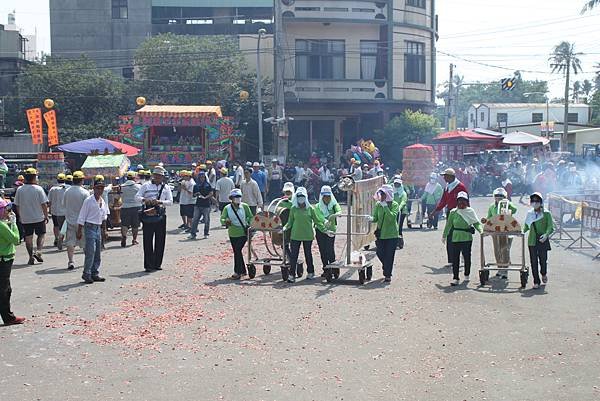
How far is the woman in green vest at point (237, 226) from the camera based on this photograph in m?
14.8

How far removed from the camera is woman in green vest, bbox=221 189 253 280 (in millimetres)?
14773

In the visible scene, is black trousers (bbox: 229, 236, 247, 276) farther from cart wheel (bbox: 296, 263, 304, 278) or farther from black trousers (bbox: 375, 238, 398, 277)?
black trousers (bbox: 375, 238, 398, 277)

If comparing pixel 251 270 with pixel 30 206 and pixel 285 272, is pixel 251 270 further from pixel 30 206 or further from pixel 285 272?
pixel 30 206

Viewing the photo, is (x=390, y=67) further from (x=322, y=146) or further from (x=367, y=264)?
(x=367, y=264)

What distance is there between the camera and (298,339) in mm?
10211

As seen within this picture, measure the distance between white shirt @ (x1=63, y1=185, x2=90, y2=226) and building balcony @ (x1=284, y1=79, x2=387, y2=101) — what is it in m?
29.1

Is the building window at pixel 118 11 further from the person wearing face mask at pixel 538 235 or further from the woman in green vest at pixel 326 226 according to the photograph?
the person wearing face mask at pixel 538 235

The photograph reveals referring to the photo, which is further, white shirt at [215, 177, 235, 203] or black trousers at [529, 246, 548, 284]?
white shirt at [215, 177, 235, 203]

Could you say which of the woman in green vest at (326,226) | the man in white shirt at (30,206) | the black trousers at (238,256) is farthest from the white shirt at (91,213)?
the woman in green vest at (326,226)

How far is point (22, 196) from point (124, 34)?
137 feet

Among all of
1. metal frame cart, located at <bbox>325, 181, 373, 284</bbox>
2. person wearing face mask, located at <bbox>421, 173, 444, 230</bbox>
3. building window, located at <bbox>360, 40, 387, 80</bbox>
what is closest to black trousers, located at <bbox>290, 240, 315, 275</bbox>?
metal frame cart, located at <bbox>325, 181, 373, 284</bbox>

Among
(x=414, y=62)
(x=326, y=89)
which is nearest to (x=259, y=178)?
(x=326, y=89)

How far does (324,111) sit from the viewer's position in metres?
46.3

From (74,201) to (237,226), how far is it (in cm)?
334
